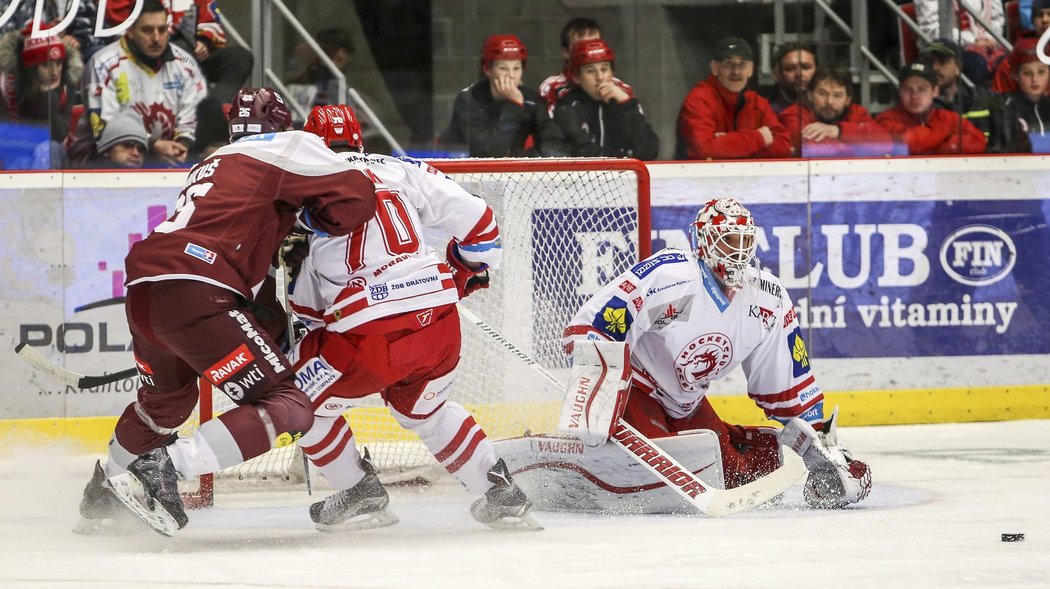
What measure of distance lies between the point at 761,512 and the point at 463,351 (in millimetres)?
1315

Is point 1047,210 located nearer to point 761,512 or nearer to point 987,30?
point 987,30

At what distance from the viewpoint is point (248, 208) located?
3463 mm

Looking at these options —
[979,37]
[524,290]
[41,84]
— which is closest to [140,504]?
[524,290]

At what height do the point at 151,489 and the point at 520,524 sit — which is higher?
the point at 151,489

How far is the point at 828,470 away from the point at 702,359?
0.46m

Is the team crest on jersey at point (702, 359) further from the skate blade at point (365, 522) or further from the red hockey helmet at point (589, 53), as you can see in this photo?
the red hockey helmet at point (589, 53)

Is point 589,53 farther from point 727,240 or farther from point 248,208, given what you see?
point 248,208

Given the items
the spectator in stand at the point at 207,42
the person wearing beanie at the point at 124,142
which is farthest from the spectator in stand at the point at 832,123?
the person wearing beanie at the point at 124,142

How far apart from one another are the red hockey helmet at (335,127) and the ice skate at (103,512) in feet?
3.36

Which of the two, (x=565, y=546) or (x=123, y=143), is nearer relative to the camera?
(x=565, y=546)

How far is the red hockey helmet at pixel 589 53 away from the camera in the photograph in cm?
620

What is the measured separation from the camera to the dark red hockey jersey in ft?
11.2

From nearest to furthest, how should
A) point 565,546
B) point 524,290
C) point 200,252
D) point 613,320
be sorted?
point 200,252 < point 565,546 < point 613,320 < point 524,290

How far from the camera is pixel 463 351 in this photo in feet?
16.6
